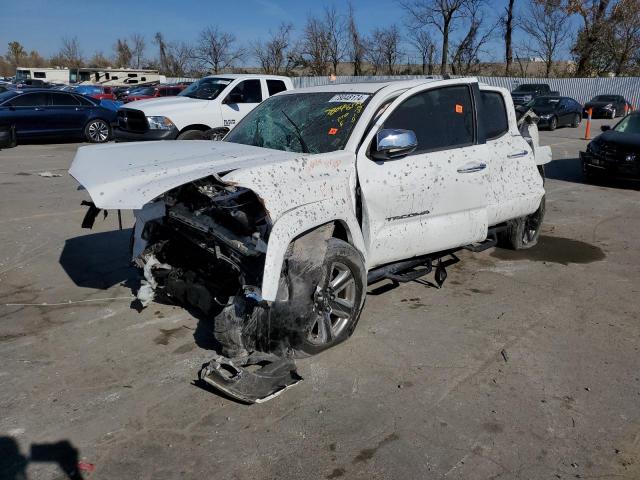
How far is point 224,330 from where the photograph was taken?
382 cm

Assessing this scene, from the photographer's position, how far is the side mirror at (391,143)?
424 cm

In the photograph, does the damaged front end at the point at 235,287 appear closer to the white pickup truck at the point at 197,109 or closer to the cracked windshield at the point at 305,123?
the cracked windshield at the point at 305,123

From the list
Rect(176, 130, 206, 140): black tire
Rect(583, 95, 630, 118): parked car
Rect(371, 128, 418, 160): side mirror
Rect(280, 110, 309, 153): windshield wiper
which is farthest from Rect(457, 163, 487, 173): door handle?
Rect(583, 95, 630, 118): parked car

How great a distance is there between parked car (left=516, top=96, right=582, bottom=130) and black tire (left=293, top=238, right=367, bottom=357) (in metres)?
20.6

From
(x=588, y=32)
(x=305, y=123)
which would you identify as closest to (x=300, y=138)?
(x=305, y=123)

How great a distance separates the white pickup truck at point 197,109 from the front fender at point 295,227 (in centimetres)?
817

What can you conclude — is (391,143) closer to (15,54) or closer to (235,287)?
(235,287)

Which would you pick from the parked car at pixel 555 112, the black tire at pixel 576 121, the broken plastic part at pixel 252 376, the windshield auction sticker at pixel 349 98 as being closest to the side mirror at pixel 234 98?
the windshield auction sticker at pixel 349 98

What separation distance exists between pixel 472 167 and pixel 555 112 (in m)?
20.5

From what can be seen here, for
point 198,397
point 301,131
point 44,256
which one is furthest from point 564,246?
point 44,256

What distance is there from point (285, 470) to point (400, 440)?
2.20ft

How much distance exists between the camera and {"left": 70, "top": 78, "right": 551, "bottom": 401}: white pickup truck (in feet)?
12.2

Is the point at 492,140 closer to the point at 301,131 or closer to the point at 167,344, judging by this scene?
the point at 301,131

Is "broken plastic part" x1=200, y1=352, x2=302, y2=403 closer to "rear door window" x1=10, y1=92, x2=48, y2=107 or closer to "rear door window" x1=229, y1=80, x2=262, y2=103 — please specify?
"rear door window" x1=229, y1=80, x2=262, y2=103
